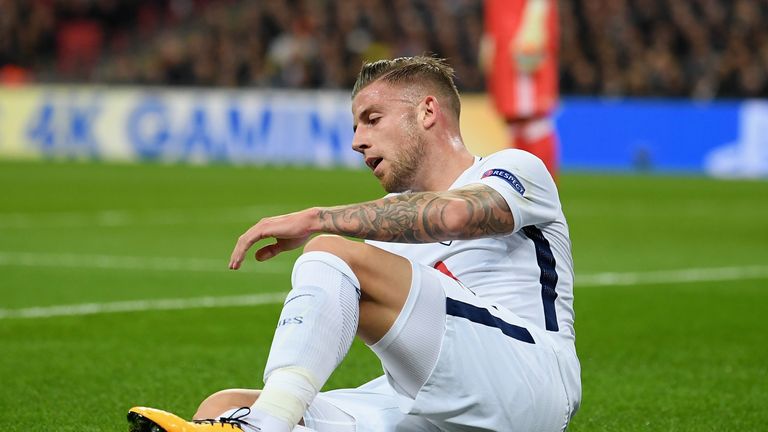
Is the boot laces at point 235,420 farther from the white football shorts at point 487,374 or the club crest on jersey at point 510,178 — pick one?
the club crest on jersey at point 510,178

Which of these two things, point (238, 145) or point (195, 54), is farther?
point (195, 54)

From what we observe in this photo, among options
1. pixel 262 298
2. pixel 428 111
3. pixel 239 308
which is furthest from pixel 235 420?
pixel 262 298

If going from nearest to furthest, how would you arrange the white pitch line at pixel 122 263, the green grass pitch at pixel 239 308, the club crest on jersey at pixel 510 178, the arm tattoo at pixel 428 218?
the arm tattoo at pixel 428 218 → the club crest on jersey at pixel 510 178 → the green grass pitch at pixel 239 308 → the white pitch line at pixel 122 263

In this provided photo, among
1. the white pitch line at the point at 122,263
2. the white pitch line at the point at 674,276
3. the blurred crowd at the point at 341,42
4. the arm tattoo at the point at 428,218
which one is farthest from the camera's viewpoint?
the blurred crowd at the point at 341,42

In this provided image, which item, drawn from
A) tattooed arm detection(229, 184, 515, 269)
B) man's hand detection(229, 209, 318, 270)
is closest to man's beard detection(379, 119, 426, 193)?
tattooed arm detection(229, 184, 515, 269)

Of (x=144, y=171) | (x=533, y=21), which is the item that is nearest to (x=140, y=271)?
(x=533, y=21)

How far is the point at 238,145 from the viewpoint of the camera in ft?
84.2

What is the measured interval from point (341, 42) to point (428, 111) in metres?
24.2

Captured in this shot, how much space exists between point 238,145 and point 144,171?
10.7ft

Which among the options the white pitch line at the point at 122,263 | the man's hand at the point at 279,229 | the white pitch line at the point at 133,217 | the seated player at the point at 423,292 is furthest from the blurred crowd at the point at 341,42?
the man's hand at the point at 279,229

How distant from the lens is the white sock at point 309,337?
140 inches

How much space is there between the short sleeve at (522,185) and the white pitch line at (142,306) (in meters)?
4.57

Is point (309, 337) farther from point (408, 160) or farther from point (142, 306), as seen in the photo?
point (142, 306)

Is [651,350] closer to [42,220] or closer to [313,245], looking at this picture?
[313,245]
